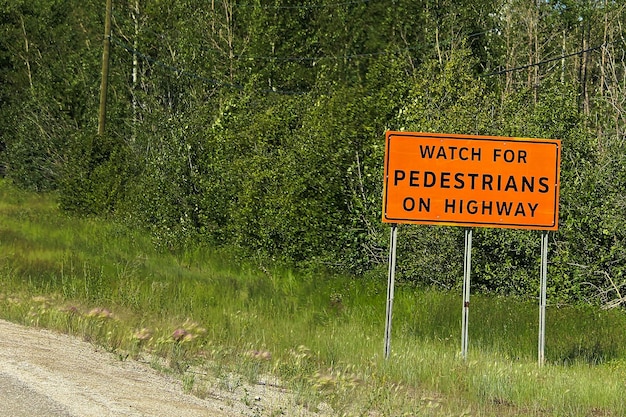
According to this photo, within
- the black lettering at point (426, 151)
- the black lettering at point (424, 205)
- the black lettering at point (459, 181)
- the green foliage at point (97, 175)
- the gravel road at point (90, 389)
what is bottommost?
the gravel road at point (90, 389)

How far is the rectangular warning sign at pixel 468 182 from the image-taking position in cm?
1303

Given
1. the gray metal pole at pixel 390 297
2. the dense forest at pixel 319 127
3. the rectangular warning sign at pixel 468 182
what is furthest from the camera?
the dense forest at pixel 319 127

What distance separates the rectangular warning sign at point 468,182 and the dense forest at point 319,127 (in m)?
2.94

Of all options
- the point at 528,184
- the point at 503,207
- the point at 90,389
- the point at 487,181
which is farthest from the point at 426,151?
the point at 90,389

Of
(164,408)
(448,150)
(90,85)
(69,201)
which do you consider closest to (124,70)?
(90,85)

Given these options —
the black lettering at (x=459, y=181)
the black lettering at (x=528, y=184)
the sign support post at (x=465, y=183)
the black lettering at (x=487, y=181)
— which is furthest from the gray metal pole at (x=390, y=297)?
the black lettering at (x=528, y=184)

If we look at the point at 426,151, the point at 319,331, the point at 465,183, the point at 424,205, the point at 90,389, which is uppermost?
the point at 426,151

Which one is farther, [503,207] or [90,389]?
[503,207]

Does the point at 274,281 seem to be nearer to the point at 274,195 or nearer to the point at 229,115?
the point at 274,195

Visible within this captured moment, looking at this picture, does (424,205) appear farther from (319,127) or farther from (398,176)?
(319,127)

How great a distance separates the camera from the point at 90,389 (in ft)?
26.5

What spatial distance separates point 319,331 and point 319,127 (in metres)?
7.37

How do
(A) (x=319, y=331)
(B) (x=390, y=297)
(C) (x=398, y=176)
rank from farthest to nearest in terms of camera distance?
(A) (x=319, y=331)
(C) (x=398, y=176)
(B) (x=390, y=297)

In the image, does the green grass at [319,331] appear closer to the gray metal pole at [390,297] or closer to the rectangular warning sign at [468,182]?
the gray metal pole at [390,297]
